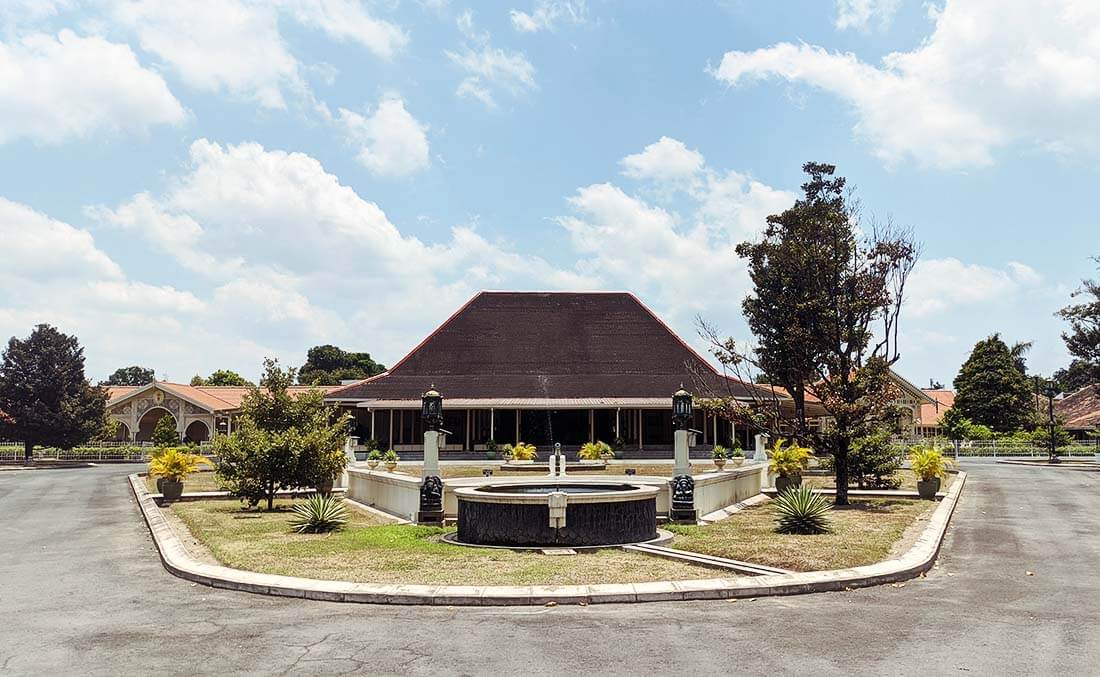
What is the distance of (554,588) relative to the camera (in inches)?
402

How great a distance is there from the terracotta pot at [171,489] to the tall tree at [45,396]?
33.6 metres

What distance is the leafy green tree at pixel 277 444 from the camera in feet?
64.8

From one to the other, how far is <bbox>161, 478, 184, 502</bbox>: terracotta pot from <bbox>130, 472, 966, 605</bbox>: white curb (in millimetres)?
12121

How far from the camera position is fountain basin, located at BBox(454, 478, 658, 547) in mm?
14422

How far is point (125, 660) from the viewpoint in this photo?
296 inches

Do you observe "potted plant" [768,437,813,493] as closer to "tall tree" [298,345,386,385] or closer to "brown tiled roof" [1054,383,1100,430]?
"brown tiled roof" [1054,383,1100,430]

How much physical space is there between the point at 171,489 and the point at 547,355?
92.8ft

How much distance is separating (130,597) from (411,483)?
27.8 ft

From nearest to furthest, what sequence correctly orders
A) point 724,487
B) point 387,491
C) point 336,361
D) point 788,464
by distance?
point 724,487, point 387,491, point 788,464, point 336,361

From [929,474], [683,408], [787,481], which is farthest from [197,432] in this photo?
[929,474]

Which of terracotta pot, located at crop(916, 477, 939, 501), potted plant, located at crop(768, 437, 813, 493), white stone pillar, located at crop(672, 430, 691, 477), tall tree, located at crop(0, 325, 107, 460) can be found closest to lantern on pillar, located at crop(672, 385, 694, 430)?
white stone pillar, located at crop(672, 430, 691, 477)

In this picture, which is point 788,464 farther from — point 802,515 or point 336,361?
point 336,361

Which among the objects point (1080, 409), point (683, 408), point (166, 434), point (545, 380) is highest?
point (545, 380)

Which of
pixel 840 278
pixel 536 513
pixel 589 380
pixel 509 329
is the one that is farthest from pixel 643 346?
pixel 536 513
